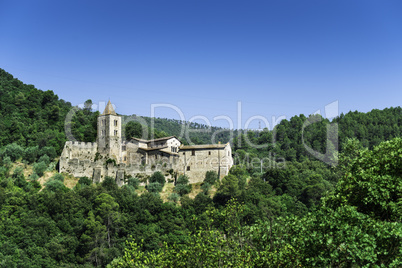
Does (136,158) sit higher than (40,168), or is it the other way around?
(136,158)

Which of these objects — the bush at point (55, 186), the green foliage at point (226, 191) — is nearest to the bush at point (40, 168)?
the bush at point (55, 186)

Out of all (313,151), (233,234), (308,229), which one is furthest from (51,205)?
(313,151)

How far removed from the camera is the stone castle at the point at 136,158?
4925 cm

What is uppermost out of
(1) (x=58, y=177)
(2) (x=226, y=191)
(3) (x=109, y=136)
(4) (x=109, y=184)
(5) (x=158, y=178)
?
(3) (x=109, y=136)

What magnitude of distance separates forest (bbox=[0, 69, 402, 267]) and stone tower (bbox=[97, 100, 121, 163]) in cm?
436

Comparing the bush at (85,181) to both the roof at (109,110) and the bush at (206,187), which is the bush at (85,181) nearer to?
the roof at (109,110)

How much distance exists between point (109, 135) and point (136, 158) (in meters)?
4.37

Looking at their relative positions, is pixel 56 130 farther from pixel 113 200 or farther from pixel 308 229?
pixel 308 229

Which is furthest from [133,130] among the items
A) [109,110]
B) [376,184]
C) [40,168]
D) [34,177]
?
[376,184]

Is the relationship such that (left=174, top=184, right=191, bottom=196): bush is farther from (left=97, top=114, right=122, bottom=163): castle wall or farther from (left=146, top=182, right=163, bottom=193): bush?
(left=97, top=114, right=122, bottom=163): castle wall

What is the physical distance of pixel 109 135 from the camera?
51312 mm

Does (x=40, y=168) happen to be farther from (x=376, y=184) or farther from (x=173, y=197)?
(x=376, y=184)

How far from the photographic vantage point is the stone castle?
162 feet

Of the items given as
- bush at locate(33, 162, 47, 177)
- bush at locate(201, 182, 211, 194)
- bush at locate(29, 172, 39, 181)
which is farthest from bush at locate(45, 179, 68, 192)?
bush at locate(201, 182, 211, 194)
